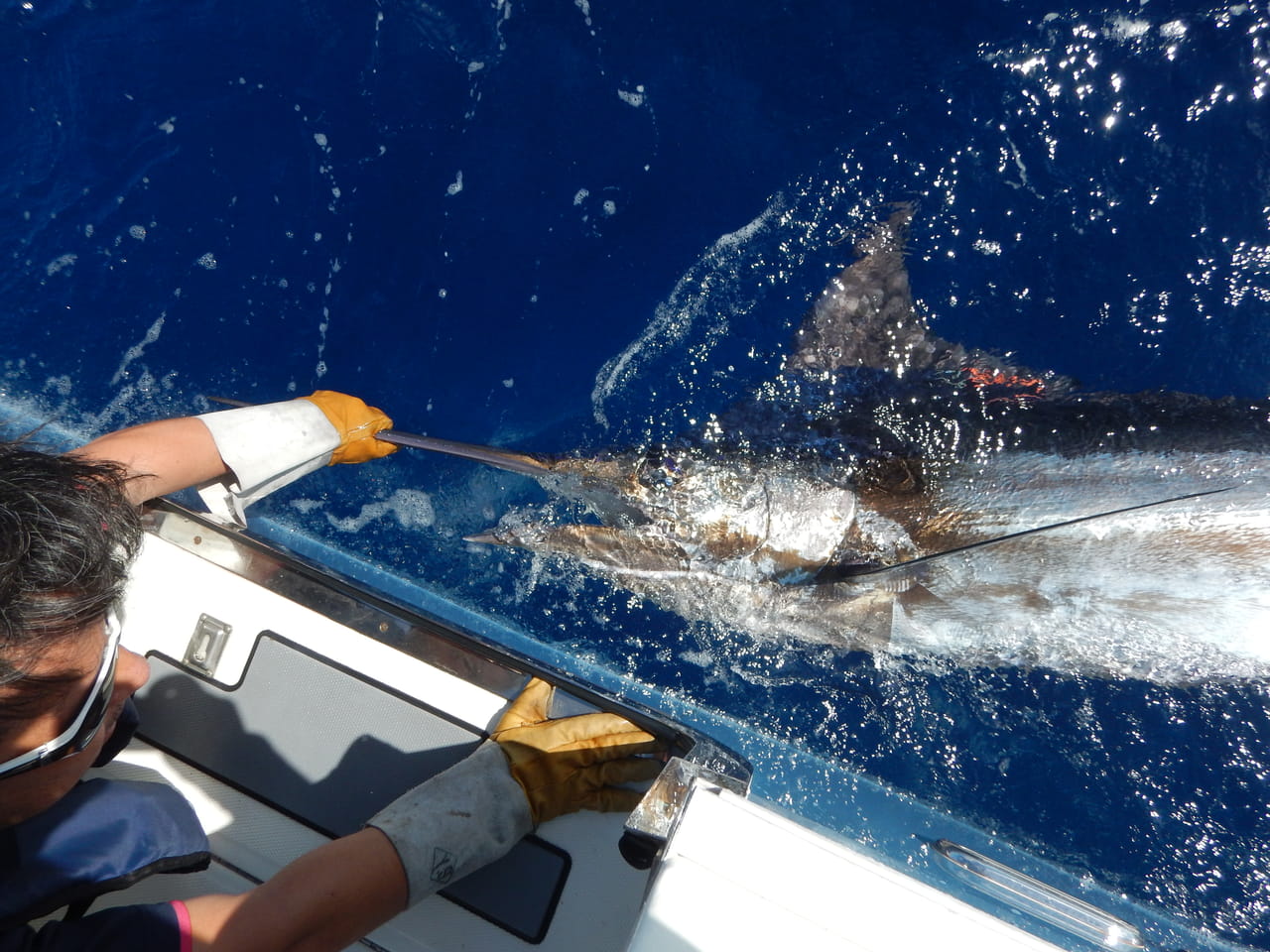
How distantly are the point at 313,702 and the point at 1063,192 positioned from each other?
3589 millimetres

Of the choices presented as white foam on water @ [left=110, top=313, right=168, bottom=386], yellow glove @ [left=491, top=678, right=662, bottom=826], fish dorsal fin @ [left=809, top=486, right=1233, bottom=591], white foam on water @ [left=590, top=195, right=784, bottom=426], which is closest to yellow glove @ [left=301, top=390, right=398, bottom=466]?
white foam on water @ [left=590, top=195, right=784, bottom=426]

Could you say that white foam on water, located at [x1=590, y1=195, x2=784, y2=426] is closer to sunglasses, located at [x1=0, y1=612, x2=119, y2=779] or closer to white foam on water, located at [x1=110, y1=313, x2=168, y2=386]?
white foam on water, located at [x1=110, y1=313, x2=168, y2=386]

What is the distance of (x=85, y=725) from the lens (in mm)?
1389

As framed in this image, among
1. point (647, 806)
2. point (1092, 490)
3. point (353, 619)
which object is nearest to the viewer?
point (647, 806)

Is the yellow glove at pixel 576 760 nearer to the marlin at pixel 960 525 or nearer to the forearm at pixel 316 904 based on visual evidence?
the forearm at pixel 316 904

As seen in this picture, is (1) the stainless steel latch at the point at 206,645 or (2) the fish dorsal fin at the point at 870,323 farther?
(2) the fish dorsal fin at the point at 870,323

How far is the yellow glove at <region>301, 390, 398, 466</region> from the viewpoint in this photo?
2.56m

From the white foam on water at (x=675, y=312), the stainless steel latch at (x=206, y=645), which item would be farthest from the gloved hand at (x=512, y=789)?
the white foam on water at (x=675, y=312)

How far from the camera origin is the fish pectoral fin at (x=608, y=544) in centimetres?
275

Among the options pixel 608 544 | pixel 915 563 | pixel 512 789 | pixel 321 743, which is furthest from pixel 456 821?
pixel 915 563

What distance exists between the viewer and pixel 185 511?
91.4 inches

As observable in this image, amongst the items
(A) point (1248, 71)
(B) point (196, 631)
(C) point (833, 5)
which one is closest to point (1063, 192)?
(A) point (1248, 71)

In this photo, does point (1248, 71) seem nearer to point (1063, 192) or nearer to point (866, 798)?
point (1063, 192)

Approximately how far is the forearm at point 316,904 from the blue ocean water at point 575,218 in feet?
4.82
